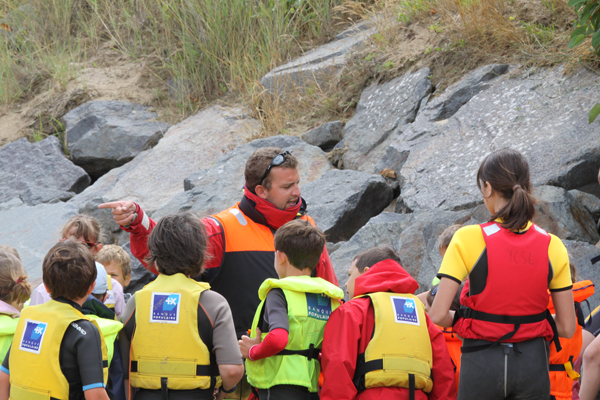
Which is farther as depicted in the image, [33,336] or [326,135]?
[326,135]

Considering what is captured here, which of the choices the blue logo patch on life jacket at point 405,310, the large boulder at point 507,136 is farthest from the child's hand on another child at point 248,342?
the large boulder at point 507,136

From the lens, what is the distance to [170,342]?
231 centimetres

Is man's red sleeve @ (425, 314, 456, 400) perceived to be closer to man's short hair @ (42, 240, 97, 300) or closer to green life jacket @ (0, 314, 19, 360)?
man's short hair @ (42, 240, 97, 300)

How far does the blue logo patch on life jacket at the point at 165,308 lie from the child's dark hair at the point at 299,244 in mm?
491

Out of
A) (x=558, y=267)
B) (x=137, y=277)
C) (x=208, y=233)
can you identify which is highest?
(x=208, y=233)

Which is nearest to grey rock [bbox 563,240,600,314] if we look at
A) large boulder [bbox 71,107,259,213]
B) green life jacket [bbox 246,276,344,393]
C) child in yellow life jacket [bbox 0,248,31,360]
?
green life jacket [bbox 246,276,344,393]

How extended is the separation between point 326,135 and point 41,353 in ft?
15.3

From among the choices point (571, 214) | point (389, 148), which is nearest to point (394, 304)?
point (571, 214)

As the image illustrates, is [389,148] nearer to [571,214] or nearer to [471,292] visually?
[571,214]

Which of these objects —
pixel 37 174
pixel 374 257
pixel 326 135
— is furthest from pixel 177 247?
pixel 37 174

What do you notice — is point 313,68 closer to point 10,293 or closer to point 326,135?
point 326,135

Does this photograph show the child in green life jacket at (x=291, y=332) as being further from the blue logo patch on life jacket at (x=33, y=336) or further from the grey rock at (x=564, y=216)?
the grey rock at (x=564, y=216)

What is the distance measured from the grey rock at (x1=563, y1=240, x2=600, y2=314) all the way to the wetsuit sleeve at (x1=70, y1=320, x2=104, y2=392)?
109 inches

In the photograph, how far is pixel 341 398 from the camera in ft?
7.39
